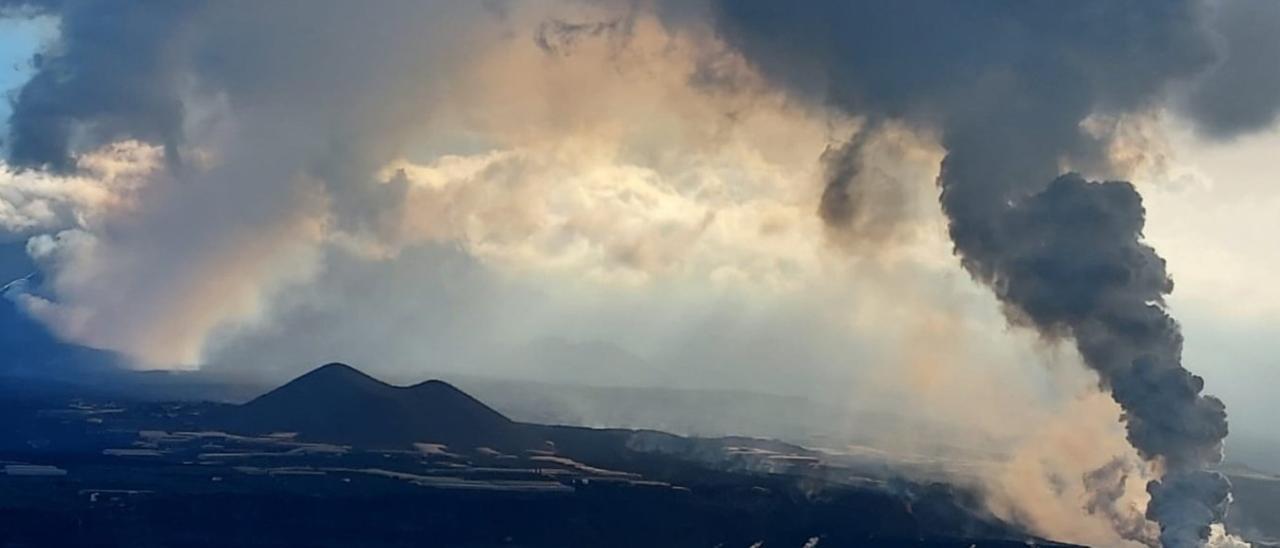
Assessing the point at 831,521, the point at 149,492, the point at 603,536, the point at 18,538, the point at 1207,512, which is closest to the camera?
the point at 1207,512

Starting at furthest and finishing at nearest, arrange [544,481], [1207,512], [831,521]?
[544,481]
[831,521]
[1207,512]

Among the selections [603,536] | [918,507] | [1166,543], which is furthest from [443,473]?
[1166,543]

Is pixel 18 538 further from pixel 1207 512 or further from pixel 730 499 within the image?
pixel 1207 512

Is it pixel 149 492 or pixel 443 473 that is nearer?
pixel 149 492

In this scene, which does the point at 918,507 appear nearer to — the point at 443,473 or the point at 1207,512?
the point at 1207,512

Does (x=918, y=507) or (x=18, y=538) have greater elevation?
(x=918, y=507)

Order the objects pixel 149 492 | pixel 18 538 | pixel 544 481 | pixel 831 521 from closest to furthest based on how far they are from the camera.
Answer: pixel 18 538 < pixel 831 521 < pixel 149 492 < pixel 544 481

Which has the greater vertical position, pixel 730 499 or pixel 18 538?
pixel 730 499

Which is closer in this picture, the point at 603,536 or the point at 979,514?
the point at 603,536

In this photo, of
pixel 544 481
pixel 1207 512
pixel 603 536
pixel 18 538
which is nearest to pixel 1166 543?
pixel 1207 512
